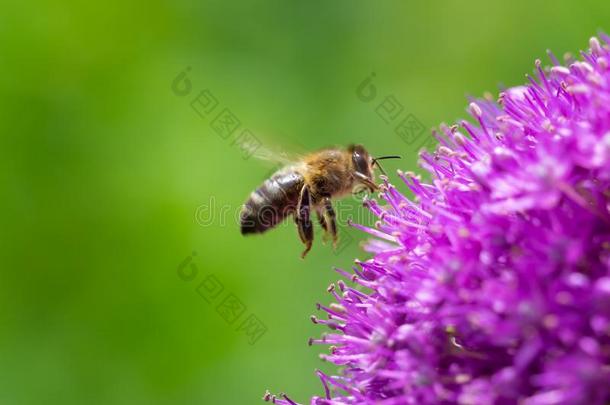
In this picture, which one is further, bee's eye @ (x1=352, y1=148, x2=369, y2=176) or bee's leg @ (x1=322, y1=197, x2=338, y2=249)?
bee's eye @ (x1=352, y1=148, x2=369, y2=176)

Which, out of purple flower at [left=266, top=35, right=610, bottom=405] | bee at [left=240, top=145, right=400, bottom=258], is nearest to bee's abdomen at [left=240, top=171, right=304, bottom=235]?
bee at [left=240, top=145, right=400, bottom=258]

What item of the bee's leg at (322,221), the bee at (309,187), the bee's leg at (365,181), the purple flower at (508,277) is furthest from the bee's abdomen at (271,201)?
the purple flower at (508,277)

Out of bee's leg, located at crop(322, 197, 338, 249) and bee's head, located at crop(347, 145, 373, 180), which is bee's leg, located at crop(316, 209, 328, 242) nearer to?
bee's leg, located at crop(322, 197, 338, 249)

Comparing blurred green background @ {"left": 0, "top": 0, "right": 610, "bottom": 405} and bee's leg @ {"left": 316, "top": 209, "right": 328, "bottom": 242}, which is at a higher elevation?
blurred green background @ {"left": 0, "top": 0, "right": 610, "bottom": 405}

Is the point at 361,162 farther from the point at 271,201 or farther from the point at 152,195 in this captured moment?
the point at 152,195

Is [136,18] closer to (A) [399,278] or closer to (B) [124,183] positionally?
(B) [124,183]

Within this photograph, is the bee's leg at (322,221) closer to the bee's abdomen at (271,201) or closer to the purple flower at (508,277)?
the bee's abdomen at (271,201)
